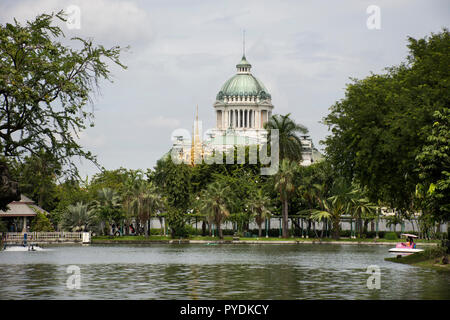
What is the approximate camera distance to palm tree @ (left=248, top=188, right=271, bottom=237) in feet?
326

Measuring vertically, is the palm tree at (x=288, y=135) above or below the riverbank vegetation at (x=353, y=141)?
above

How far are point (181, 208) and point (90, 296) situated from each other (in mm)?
71950

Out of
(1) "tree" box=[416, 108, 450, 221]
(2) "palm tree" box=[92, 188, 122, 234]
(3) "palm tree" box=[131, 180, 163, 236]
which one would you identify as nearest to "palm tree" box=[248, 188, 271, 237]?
(3) "palm tree" box=[131, 180, 163, 236]

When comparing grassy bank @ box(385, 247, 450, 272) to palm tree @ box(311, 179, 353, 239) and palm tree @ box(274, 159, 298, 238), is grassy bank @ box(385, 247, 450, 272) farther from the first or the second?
palm tree @ box(274, 159, 298, 238)

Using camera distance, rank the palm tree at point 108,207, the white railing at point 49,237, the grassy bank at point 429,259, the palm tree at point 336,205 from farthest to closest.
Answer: the palm tree at point 108,207 < the palm tree at point 336,205 < the white railing at point 49,237 < the grassy bank at point 429,259

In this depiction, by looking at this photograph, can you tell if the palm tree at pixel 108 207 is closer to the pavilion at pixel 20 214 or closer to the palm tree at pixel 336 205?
the pavilion at pixel 20 214

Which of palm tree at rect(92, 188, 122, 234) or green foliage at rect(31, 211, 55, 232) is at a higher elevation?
palm tree at rect(92, 188, 122, 234)

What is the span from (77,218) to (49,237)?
620cm

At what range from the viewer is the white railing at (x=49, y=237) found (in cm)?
9144

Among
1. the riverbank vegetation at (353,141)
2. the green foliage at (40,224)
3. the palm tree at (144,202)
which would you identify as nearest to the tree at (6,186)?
the riverbank vegetation at (353,141)

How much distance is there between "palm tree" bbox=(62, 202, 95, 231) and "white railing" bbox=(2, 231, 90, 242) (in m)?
3.87

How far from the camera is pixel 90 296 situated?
29000mm

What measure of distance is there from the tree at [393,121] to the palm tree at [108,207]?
5164 cm

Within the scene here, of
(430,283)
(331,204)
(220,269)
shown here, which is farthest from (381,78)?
(331,204)
